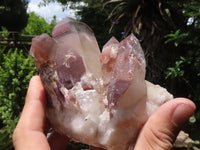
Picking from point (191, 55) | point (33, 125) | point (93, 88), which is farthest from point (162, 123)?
point (191, 55)

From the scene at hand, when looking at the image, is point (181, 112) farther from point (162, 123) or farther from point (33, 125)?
point (33, 125)

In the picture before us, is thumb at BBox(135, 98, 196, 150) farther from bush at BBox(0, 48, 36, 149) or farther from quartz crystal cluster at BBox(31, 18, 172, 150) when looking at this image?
bush at BBox(0, 48, 36, 149)

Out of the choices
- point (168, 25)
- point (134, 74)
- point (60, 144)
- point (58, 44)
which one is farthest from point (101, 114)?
point (168, 25)

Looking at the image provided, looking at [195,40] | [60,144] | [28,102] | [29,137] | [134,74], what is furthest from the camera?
[195,40]

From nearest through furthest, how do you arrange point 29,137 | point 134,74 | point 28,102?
point 134,74 < point 29,137 < point 28,102

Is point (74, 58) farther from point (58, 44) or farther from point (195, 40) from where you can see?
point (195, 40)

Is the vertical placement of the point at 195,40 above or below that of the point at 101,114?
below

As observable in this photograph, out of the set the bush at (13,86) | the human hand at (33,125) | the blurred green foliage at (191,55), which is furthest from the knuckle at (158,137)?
the bush at (13,86)

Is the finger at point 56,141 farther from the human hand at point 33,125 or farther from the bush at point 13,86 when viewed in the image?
the bush at point 13,86
